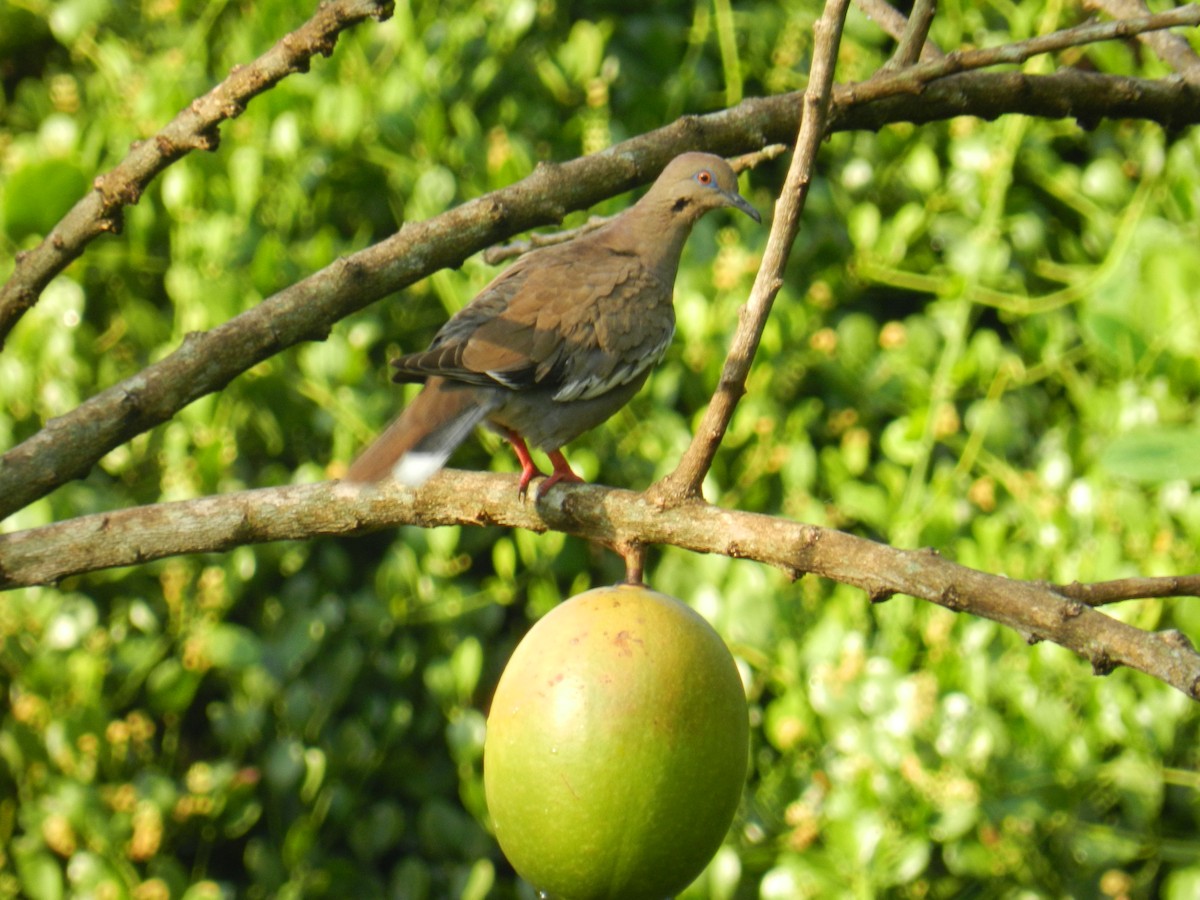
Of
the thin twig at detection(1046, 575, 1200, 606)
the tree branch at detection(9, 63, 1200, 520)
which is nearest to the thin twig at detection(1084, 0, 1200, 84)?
the tree branch at detection(9, 63, 1200, 520)

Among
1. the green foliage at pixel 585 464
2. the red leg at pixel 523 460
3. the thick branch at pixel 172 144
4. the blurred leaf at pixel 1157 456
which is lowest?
the green foliage at pixel 585 464

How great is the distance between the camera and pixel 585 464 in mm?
3410

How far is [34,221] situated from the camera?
3459 mm

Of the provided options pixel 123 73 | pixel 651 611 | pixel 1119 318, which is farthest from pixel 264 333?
pixel 123 73

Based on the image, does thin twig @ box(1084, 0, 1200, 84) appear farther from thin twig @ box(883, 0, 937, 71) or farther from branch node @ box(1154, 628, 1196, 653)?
branch node @ box(1154, 628, 1196, 653)

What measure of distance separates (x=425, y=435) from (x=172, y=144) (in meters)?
0.63

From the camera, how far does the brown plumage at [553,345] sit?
245 cm

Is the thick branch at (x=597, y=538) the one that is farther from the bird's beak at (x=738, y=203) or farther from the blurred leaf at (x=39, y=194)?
the blurred leaf at (x=39, y=194)

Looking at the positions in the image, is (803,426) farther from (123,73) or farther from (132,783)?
(123,73)

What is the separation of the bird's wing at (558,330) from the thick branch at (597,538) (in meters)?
0.57

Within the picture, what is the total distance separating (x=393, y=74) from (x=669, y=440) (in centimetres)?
126

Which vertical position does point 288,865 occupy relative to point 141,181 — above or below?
below

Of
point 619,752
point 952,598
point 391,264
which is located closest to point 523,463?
point 391,264

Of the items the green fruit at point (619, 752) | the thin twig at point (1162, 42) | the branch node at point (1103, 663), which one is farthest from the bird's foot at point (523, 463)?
the thin twig at point (1162, 42)
